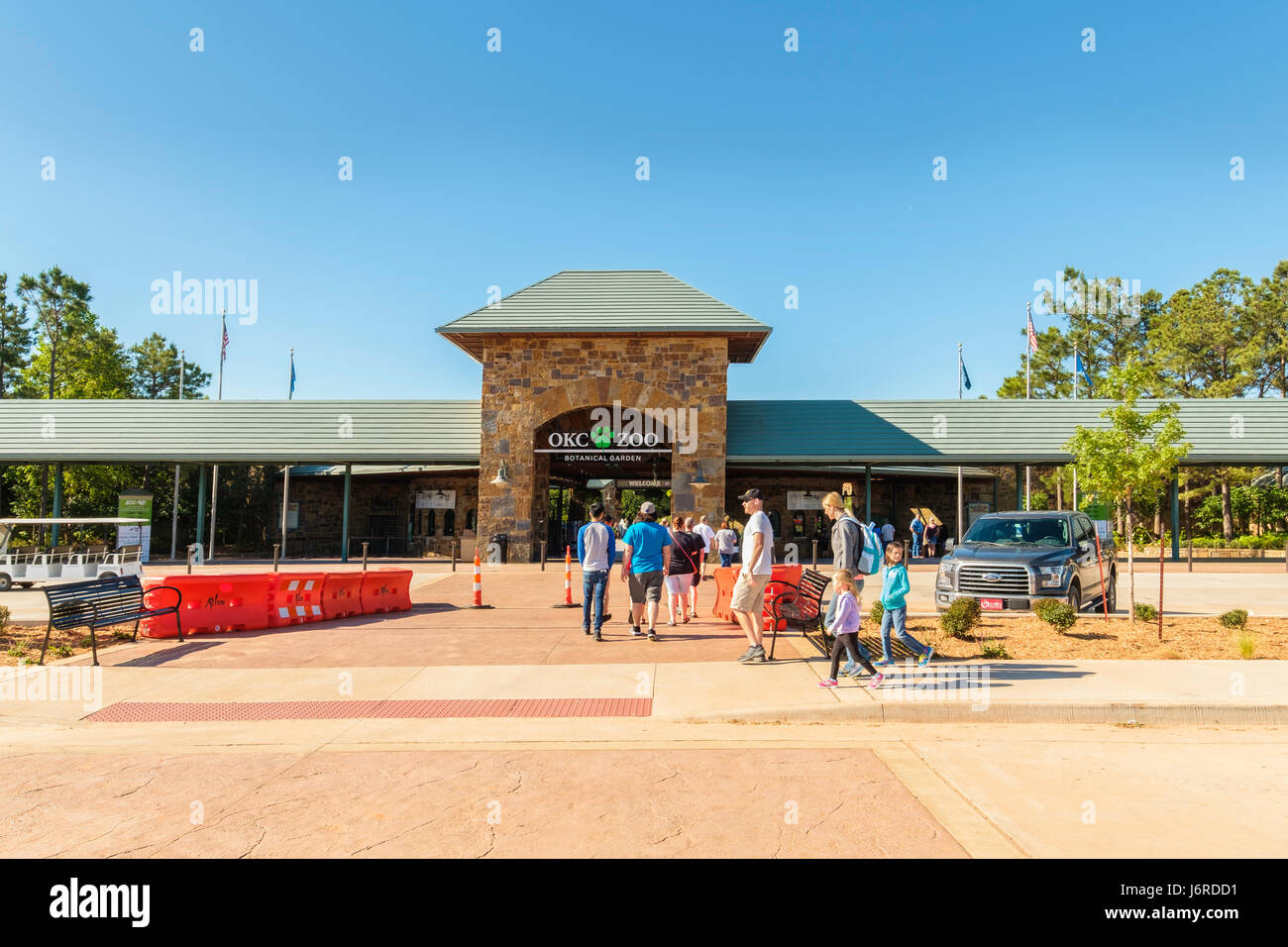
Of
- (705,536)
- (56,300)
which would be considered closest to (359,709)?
(705,536)

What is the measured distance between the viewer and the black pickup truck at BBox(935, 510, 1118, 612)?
11250 millimetres

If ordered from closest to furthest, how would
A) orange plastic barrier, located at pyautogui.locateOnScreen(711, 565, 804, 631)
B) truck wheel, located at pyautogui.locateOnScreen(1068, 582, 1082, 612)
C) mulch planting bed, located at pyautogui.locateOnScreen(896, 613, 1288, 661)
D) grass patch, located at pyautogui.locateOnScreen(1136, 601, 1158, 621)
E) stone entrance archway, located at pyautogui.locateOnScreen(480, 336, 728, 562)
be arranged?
mulch planting bed, located at pyautogui.locateOnScreen(896, 613, 1288, 661), orange plastic barrier, located at pyautogui.locateOnScreen(711, 565, 804, 631), grass patch, located at pyautogui.locateOnScreen(1136, 601, 1158, 621), truck wheel, located at pyautogui.locateOnScreen(1068, 582, 1082, 612), stone entrance archway, located at pyautogui.locateOnScreen(480, 336, 728, 562)

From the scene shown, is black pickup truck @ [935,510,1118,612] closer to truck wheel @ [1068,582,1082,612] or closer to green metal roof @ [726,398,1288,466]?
truck wheel @ [1068,582,1082,612]

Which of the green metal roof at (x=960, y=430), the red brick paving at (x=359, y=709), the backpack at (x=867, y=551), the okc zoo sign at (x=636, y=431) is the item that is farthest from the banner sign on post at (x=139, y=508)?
the backpack at (x=867, y=551)

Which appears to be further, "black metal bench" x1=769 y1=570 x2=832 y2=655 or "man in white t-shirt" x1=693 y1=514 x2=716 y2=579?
"man in white t-shirt" x1=693 y1=514 x2=716 y2=579

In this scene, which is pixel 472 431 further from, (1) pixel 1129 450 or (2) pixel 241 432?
(1) pixel 1129 450

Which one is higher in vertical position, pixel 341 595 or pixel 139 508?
pixel 139 508

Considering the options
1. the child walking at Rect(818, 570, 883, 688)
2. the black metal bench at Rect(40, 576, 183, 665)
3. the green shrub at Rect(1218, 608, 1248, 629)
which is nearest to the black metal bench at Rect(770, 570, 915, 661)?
the child walking at Rect(818, 570, 883, 688)

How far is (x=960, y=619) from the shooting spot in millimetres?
9836

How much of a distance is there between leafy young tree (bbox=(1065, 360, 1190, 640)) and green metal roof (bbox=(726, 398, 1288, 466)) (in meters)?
15.0

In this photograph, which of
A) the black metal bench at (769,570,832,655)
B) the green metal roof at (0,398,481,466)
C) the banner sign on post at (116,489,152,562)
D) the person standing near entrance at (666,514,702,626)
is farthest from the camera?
the green metal roof at (0,398,481,466)

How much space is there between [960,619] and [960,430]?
61.4 feet

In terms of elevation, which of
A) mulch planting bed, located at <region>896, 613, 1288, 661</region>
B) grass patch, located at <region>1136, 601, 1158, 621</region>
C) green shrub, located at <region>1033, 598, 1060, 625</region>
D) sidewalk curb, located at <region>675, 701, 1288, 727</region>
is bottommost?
sidewalk curb, located at <region>675, 701, 1288, 727</region>
